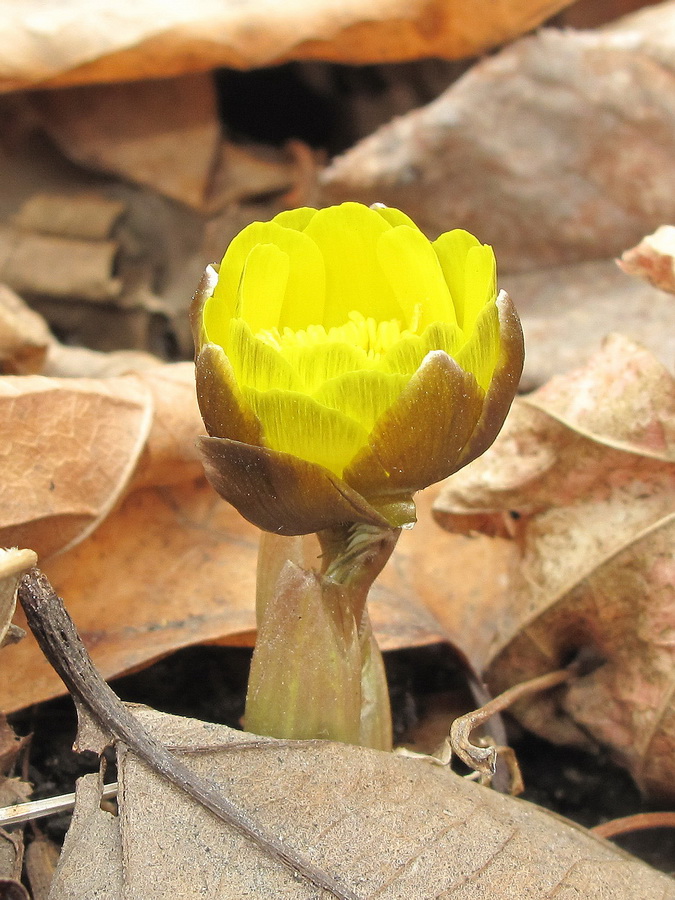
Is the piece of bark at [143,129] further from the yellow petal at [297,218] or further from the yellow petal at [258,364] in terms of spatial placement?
the yellow petal at [258,364]

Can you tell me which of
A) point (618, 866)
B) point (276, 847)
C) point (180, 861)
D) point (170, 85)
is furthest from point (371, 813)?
point (170, 85)

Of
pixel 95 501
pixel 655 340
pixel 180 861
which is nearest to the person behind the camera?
pixel 180 861

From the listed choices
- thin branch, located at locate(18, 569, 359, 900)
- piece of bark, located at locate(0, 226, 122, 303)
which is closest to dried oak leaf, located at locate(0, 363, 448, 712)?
thin branch, located at locate(18, 569, 359, 900)

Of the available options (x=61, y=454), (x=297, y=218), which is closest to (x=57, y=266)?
(x=61, y=454)

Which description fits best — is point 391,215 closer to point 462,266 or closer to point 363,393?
point 462,266

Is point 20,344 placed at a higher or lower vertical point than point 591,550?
higher

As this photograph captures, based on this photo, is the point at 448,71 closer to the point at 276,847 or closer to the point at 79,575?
the point at 79,575
